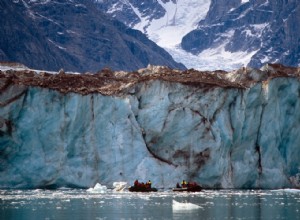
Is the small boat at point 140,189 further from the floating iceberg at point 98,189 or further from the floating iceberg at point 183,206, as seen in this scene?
the floating iceberg at point 183,206

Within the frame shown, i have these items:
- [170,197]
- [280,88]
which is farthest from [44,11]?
[170,197]

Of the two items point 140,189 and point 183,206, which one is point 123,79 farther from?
point 183,206

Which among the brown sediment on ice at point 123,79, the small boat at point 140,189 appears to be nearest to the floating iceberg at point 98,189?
the small boat at point 140,189

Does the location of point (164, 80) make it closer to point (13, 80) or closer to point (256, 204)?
point (13, 80)

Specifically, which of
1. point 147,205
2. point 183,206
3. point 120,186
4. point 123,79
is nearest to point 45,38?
point 123,79

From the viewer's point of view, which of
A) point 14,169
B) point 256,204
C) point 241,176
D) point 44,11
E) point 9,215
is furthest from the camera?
point 44,11

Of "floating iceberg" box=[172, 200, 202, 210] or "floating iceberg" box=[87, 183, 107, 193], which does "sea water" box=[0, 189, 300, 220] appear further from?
"floating iceberg" box=[87, 183, 107, 193]
